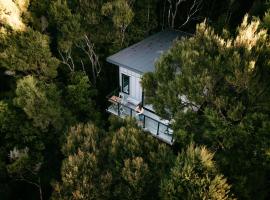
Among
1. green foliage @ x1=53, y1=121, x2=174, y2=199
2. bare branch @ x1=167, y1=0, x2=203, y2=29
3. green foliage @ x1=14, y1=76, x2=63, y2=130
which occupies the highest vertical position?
bare branch @ x1=167, y1=0, x2=203, y2=29

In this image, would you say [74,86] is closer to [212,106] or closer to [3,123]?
[3,123]

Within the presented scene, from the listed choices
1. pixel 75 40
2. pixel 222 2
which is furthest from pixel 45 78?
pixel 222 2

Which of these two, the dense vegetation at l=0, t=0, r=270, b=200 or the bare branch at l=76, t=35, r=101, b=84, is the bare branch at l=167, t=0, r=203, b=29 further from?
the bare branch at l=76, t=35, r=101, b=84

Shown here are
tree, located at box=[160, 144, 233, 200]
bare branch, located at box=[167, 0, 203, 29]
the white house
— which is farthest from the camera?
bare branch, located at box=[167, 0, 203, 29]

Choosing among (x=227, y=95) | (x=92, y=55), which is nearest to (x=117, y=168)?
(x=227, y=95)

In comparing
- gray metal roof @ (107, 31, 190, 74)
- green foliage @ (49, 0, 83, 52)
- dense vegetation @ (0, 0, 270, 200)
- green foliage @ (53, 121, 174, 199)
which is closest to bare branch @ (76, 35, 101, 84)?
dense vegetation @ (0, 0, 270, 200)

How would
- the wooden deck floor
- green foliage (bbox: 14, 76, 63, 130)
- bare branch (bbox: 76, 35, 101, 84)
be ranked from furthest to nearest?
bare branch (bbox: 76, 35, 101, 84), the wooden deck floor, green foliage (bbox: 14, 76, 63, 130)
